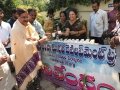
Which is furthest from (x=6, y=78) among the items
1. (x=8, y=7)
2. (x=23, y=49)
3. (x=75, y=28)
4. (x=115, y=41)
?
(x=8, y=7)

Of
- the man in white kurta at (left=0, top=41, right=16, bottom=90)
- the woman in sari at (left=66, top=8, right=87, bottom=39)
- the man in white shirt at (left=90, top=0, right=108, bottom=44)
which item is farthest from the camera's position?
the man in white shirt at (left=90, top=0, right=108, bottom=44)

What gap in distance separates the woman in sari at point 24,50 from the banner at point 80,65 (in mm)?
466

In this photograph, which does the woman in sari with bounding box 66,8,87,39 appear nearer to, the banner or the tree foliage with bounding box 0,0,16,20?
the banner

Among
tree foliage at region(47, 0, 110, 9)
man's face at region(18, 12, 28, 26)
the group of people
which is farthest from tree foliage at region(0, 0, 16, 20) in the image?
man's face at region(18, 12, 28, 26)

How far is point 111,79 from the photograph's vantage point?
489cm

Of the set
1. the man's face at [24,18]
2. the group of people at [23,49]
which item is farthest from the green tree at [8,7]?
the man's face at [24,18]

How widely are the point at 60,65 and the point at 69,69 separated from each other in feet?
1.03

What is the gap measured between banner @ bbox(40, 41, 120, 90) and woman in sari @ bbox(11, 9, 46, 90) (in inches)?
18.3

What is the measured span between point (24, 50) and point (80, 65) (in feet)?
3.28

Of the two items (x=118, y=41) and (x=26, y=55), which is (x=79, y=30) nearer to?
(x=26, y=55)

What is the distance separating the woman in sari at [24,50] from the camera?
5410 mm

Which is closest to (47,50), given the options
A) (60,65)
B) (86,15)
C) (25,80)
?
(60,65)

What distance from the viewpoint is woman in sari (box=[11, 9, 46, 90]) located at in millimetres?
5410

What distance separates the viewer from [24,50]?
5.51m
